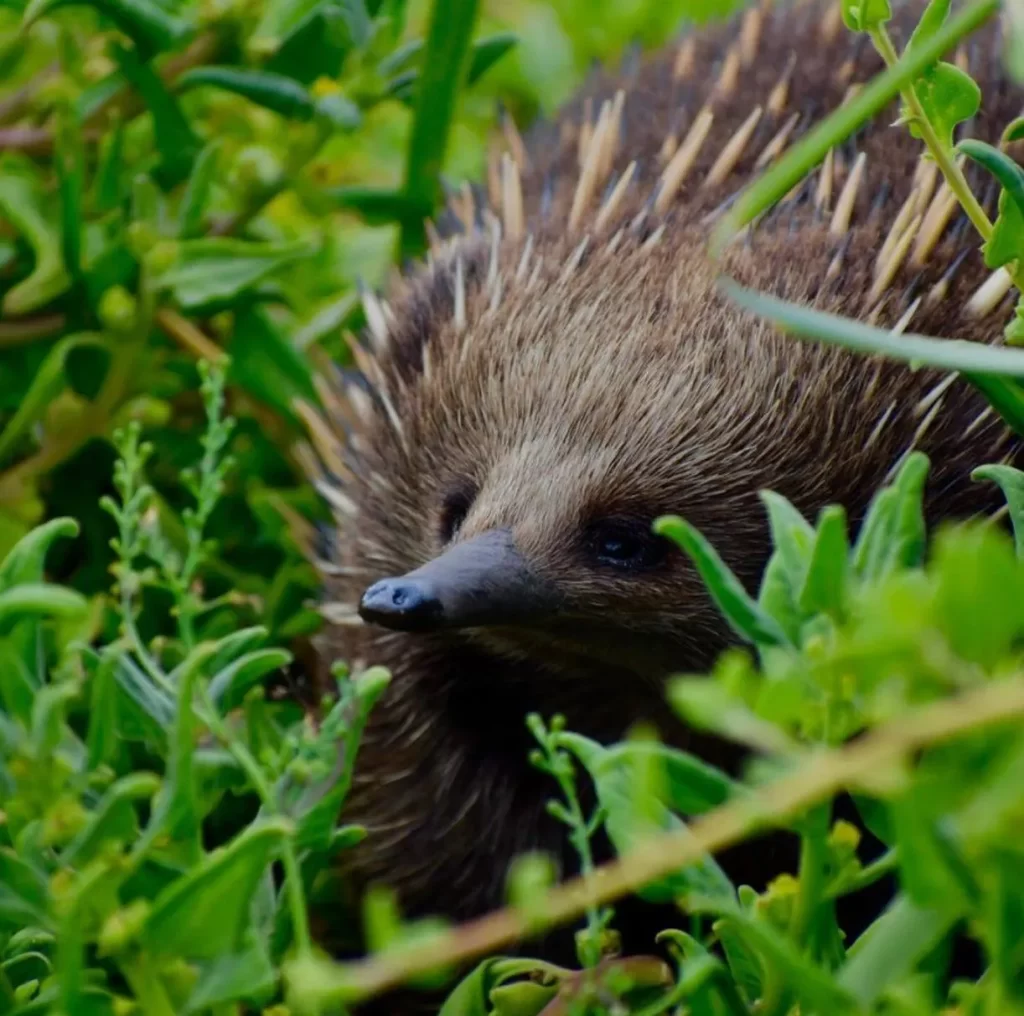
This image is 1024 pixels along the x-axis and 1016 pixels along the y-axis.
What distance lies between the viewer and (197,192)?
1755 millimetres

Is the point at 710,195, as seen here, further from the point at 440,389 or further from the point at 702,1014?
the point at 702,1014

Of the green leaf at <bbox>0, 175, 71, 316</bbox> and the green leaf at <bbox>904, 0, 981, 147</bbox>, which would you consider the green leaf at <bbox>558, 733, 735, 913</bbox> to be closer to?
the green leaf at <bbox>904, 0, 981, 147</bbox>

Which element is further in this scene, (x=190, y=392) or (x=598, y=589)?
(x=190, y=392)

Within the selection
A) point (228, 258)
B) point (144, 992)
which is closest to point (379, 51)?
point (228, 258)

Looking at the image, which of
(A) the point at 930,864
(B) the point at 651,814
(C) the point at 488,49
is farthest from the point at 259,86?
(A) the point at 930,864

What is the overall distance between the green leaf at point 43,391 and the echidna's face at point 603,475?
0.47m

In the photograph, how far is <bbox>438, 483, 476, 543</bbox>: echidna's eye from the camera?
143 cm

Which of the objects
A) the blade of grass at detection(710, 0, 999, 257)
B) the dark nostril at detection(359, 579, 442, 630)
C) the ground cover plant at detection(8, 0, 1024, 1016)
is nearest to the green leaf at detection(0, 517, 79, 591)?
the ground cover plant at detection(8, 0, 1024, 1016)

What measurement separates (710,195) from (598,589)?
0.40 m

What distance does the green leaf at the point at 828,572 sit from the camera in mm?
847

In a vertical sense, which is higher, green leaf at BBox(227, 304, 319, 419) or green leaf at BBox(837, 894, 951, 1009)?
green leaf at BBox(837, 894, 951, 1009)

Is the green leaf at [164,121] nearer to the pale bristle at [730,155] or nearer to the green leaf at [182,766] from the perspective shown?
the pale bristle at [730,155]

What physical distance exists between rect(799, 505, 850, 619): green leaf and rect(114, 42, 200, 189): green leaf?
1.12 meters

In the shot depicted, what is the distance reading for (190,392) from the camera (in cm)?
200
